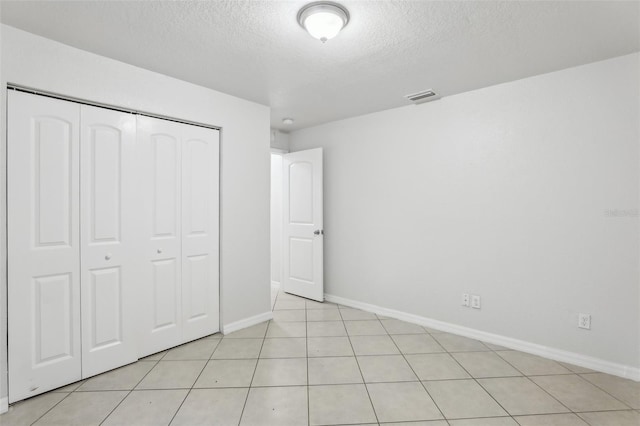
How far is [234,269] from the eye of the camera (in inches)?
129

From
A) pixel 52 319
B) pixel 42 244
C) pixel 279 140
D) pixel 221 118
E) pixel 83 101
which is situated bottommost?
pixel 52 319

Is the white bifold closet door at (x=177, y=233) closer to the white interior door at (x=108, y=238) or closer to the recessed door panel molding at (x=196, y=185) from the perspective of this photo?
the recessed door panel molding at (x=196, y=185)

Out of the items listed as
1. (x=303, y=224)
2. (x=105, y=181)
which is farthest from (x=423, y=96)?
(x=105, y=181)

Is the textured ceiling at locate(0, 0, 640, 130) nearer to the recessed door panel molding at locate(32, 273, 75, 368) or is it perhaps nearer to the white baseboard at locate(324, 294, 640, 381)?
the recessed door panel molding at locate(32, 273, 75, 368)

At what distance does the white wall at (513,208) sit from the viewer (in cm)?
240

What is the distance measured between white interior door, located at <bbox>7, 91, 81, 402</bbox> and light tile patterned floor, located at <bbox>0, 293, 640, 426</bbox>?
0.22m

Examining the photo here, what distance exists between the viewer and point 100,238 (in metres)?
2.39

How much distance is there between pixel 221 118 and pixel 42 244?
5.89 feet

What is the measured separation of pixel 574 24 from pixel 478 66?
0.67 meters

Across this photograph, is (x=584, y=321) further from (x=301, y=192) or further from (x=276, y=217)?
(x=276, y=217)

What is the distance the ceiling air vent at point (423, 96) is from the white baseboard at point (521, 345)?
237 cm

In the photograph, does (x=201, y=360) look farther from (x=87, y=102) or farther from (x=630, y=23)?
(x=630, y=23)

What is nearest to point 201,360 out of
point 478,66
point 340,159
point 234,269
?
point 234,269

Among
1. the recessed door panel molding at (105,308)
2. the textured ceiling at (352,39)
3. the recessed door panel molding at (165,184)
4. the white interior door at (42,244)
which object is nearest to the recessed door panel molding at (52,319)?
the white interior door at (42,244)
